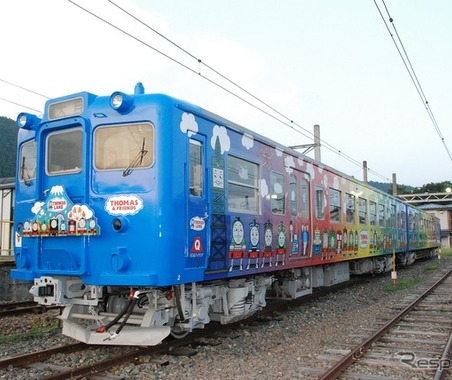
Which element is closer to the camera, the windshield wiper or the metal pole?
the windshield wiper

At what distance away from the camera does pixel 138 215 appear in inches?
216

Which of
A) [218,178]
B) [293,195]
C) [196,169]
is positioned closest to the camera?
[196,169]

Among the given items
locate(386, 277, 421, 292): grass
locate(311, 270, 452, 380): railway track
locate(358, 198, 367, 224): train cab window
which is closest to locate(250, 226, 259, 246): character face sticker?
locate(311, 270, 452, 380): railway track

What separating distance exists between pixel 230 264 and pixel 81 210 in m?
2.19

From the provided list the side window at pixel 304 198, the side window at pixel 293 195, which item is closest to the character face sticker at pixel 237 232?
the side window at pixel 293 195

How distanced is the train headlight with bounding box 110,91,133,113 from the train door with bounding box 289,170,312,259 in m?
4.04

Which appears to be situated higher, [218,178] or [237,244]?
[218,178]

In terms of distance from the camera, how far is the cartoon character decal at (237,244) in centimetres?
667

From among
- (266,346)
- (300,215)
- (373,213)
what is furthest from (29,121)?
(373,213)

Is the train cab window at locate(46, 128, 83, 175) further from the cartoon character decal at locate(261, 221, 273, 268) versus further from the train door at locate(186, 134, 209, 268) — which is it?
the cartoon character decal at locate(261, 221, 273, 268)

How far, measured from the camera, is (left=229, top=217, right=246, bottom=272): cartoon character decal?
263 inches

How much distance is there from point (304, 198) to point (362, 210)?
5.08m

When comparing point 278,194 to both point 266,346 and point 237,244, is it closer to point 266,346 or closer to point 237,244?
point 237,244

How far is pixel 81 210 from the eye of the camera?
18.6ft
